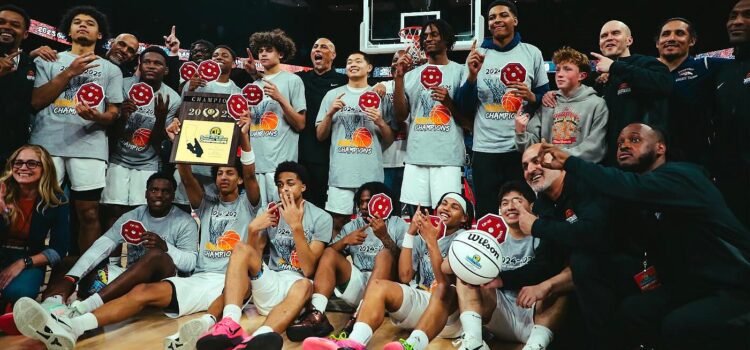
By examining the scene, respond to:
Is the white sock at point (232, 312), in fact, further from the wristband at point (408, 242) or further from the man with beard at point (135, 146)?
the man with beard at point (135, 146)

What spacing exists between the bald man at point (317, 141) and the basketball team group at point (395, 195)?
19 mm

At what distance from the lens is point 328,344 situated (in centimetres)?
299

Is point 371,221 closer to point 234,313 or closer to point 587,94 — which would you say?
point 234,313

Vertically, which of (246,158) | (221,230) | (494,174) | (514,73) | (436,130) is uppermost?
(514,73)

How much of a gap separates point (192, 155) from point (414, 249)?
175cm

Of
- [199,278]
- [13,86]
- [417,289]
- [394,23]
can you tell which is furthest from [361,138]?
[394,23]

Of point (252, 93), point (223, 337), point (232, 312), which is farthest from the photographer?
point (252, 93)

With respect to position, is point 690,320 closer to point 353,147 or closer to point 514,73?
point 514,73

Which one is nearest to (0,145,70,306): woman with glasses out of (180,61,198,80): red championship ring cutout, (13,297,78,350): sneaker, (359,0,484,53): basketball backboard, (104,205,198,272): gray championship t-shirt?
(104,205,198,272): gray championship t-shirt

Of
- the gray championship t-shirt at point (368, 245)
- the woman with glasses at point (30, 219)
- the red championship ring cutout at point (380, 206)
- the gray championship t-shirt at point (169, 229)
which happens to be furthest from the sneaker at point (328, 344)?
the woman with glasses at point (30, 219)

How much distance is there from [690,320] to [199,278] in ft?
9.93

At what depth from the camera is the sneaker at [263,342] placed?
3014mm

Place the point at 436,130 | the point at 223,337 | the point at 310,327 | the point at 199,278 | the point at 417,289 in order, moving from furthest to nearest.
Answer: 1. the point at 436,130
2. the point at 199,278
3. the point at 417,289
4. the point at 310,327
5. the point at 223,337

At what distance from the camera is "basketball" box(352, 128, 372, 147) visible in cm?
484
